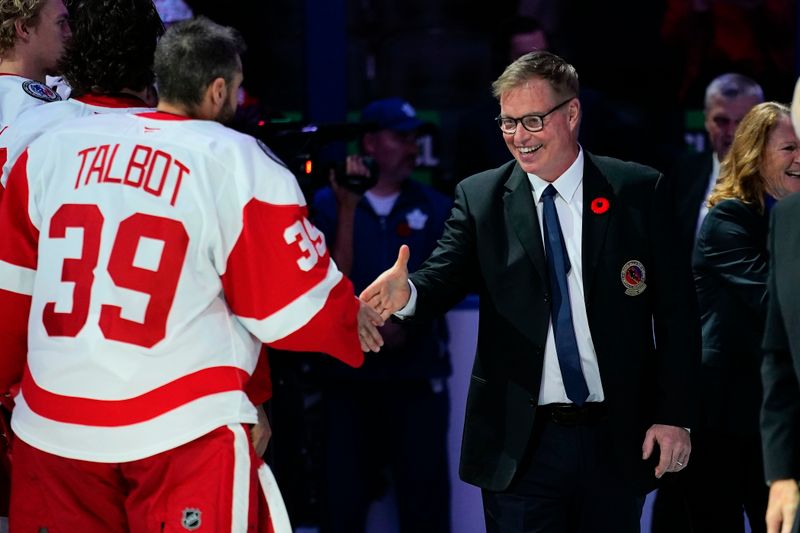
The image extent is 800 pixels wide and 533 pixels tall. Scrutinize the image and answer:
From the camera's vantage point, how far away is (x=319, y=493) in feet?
16.3

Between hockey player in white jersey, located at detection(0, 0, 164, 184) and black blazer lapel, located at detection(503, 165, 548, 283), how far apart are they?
1.02 metres

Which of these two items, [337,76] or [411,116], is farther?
[337,76]

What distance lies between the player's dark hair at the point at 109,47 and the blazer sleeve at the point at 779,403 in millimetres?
1518

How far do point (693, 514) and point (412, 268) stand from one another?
134cm

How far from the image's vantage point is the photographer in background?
15.5 feet

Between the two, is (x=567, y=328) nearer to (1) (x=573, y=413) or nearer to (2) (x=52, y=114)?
(1) (x=573, y=413)

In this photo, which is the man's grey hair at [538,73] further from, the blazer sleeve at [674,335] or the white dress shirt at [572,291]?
the blazer sleeve at [674,335]

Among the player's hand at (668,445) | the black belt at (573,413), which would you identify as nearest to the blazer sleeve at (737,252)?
the player's hand at (668,445)

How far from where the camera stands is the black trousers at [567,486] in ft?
10.8

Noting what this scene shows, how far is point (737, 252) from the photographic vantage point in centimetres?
395

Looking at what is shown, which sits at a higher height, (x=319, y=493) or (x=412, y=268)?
(x=412, y=268)

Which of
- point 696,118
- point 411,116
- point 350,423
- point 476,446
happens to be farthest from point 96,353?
point 696,118

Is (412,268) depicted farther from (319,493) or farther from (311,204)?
(319,493)

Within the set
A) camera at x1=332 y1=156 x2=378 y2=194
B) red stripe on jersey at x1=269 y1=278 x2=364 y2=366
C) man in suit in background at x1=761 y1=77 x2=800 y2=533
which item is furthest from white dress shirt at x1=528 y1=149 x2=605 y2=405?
camera at x1=332 y1=156 x2=378 y2=194
